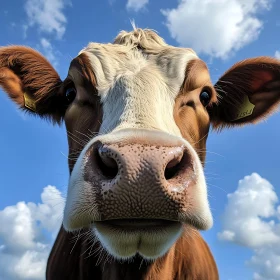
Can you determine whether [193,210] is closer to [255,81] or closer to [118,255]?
[118,255]

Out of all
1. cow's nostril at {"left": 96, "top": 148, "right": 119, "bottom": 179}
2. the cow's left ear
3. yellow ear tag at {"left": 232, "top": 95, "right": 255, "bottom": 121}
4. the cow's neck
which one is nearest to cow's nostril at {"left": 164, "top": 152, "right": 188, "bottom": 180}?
cow's nostril at {"left": 96, "top": 148, "right": 119, "bottom": 179}

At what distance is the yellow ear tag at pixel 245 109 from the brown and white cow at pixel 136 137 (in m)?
0.02

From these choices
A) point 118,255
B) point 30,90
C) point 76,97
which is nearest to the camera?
point 118,255

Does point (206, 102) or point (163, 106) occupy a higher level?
point (206, 102)

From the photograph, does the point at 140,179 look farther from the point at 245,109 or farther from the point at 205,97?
the point at 245,109

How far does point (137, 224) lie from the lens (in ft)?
12.0

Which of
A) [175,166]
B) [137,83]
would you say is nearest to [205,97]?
[137,83]

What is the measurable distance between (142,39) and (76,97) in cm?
131

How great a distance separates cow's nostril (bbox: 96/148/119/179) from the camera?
3447mm

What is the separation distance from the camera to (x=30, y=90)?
6914mm

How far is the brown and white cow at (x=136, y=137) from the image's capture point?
3477 millimetres

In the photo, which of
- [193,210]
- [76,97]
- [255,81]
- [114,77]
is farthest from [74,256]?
[255,81]

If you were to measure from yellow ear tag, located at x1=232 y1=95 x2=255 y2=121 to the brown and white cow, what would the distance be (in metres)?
0.02

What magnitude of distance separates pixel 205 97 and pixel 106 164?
256cm
